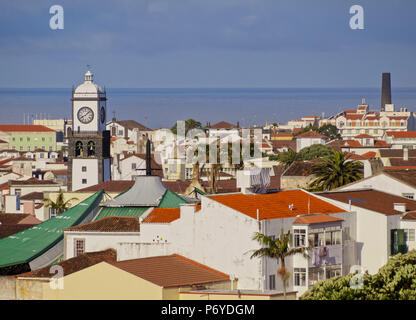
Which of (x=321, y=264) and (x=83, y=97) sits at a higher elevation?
(x=83, y=97)

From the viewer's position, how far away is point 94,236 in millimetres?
49125

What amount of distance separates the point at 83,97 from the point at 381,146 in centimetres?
8284

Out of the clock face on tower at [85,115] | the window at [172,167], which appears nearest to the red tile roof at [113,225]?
the window at [172,167]

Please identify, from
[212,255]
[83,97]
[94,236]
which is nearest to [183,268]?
[212,255]

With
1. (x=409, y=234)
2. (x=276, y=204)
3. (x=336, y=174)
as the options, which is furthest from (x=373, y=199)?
(x=336, y=174)

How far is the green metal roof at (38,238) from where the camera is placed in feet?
162

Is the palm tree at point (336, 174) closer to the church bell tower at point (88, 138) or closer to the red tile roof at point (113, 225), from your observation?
the red tile roof at point (113, 225)

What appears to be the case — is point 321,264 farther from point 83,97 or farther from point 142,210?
point 83,97

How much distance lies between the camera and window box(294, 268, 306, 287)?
138 ft

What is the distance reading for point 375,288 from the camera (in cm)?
3394

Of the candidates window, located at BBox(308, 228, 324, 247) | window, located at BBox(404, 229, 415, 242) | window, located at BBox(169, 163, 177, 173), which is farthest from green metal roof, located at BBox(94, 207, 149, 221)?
window, located at BBox(169, 163, 177, 173)

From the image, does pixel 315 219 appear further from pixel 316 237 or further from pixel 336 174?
pixel 336 174

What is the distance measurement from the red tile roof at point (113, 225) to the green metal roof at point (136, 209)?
288 centimetres
